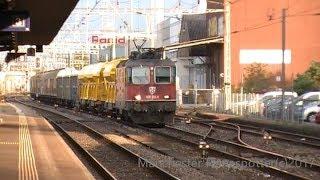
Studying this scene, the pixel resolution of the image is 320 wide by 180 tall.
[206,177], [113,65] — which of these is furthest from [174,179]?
[113,65]

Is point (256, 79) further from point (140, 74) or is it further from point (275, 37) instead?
point (140, 74)

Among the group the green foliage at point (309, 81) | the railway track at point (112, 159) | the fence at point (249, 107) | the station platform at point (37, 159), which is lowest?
the railway track at point (112, 159)

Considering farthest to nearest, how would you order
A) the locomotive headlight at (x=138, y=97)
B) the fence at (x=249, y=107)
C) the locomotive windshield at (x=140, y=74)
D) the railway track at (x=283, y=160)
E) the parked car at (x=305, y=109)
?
→ 1. the fence at (x=249, y=107)
2. the parked car at (x=305, y=109)
3. the locomotive windshield at (x=140, y=74)
4. the locomotive headlight at (x=138, y=97)
5. the railway track at (x=283, y=160)

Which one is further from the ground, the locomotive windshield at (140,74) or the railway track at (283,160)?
the locomotive windshield at (140,74)

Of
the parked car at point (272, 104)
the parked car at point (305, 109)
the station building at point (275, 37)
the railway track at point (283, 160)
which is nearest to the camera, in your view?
the railway track at point (283, 160)

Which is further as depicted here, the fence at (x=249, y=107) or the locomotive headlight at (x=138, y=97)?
the fence at (x=249, y=107)

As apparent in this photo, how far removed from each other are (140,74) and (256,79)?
96.4ft

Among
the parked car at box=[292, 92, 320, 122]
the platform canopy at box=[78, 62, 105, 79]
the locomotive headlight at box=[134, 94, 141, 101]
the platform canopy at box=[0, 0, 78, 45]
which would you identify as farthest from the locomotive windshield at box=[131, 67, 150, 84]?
the platform canopy at box=[78, 62, 105, 79]

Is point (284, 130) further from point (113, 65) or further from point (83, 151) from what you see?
point (83, 151)

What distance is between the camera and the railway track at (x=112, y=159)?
14.6 m

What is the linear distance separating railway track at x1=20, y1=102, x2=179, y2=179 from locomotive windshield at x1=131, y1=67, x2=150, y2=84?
3.87 metres

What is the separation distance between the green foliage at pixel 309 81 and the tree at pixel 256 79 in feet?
13.2

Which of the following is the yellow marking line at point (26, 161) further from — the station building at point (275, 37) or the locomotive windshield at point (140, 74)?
the station building at point (275, 37)

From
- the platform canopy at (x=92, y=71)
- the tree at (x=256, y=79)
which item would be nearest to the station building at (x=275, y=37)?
the tree at (x=256, y=79)
